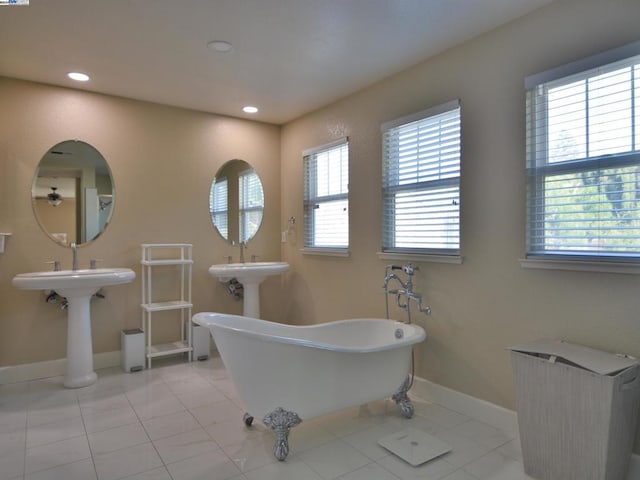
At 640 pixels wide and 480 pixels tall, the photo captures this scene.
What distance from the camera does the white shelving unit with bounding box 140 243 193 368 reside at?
3.54 meters

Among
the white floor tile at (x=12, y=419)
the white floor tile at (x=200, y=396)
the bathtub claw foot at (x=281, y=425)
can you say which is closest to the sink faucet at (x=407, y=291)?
the bathtub claw foot at (x=281, y=425)

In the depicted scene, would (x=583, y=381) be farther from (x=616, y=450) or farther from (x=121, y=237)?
(x=121, y=237)

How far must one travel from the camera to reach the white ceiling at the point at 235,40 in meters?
2.20

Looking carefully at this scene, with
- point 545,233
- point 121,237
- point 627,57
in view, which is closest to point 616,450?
point 545,233

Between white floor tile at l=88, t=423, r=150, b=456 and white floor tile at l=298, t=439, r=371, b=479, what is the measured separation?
0.94 m

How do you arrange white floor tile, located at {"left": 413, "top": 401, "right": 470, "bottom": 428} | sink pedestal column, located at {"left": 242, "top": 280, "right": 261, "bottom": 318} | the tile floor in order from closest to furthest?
the tile floor < white floor tile, located at {"left": 413, "top": 401, "right": 470, "bottom": 428} < sink pedestal column, located at {"left": 242, "top": 280, "right": 261, "bottom": 318}

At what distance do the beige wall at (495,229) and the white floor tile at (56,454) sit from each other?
2.10 m

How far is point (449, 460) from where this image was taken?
2.08m

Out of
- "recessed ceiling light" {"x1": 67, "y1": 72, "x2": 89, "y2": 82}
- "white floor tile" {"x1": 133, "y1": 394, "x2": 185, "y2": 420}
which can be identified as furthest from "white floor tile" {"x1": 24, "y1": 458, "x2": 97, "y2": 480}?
"recessed ceiling light" {"x1": 67, "y1": 72, "x2": 89, "y2": 82}

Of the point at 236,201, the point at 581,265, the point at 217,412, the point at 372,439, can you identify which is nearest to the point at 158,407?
the point at 217,412

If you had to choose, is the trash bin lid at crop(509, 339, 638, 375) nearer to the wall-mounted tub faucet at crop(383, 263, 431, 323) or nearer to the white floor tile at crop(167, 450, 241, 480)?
the wall-mounted tub faucet at crop(383, 263, 431, 323)

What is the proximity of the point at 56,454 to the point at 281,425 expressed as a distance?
3.90 ft

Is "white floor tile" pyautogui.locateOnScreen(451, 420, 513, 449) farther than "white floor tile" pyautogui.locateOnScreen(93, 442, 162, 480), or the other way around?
"white floor tile" pyautogui.locateOnScreen(451, 420, 513, 449)

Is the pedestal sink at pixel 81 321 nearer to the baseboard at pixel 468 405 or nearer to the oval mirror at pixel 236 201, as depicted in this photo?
the oval mirror at pixel 236 201
